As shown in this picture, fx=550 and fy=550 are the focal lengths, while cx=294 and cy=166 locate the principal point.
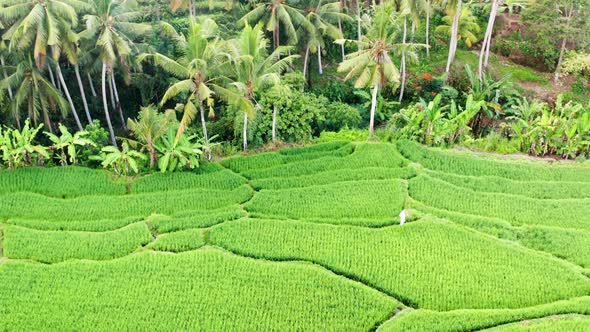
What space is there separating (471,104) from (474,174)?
3.23 metres

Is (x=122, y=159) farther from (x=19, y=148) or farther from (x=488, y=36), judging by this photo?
(x=488, y=36)

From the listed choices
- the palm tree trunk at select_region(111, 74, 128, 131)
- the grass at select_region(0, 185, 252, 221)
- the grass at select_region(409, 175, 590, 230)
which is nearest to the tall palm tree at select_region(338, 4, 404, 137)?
the grass at select_region(409, 175, 590, 230)

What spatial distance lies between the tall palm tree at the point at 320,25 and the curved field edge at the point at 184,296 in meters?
11.8

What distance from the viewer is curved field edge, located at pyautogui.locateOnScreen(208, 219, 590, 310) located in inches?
532

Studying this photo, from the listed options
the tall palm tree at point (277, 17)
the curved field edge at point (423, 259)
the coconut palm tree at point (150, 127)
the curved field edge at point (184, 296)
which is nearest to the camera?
the curved field edge at point (184, 296)

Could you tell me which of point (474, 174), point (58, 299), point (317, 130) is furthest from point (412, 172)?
point (58, 299)

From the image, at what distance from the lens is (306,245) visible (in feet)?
49.4

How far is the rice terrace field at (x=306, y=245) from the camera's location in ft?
42.6

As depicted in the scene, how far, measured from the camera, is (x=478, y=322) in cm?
1259

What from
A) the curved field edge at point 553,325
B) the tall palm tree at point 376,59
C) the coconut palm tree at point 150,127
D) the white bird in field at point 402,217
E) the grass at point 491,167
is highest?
the tall palm tree at point 376,59

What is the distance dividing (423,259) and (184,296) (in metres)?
6.24

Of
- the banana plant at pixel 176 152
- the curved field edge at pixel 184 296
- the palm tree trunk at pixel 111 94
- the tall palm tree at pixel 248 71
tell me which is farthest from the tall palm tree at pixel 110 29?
the curved field edge at pixel 184 296

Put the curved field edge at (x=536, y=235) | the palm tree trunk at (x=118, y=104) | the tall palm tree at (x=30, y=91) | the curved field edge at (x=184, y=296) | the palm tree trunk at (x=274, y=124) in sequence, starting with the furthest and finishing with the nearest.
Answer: the palm tree trunk at (x=118, y=104)
the palm tree trunk at (x=274, y=124)
the tall palm tree at (x=30, y=91)
the curved field edge at (x=536, y=235)
the curved field edge at (x=184, y=296)

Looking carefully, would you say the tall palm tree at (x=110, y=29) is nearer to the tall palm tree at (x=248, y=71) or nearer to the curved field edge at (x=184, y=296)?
the tall palm tree at (x=248, y=71)
